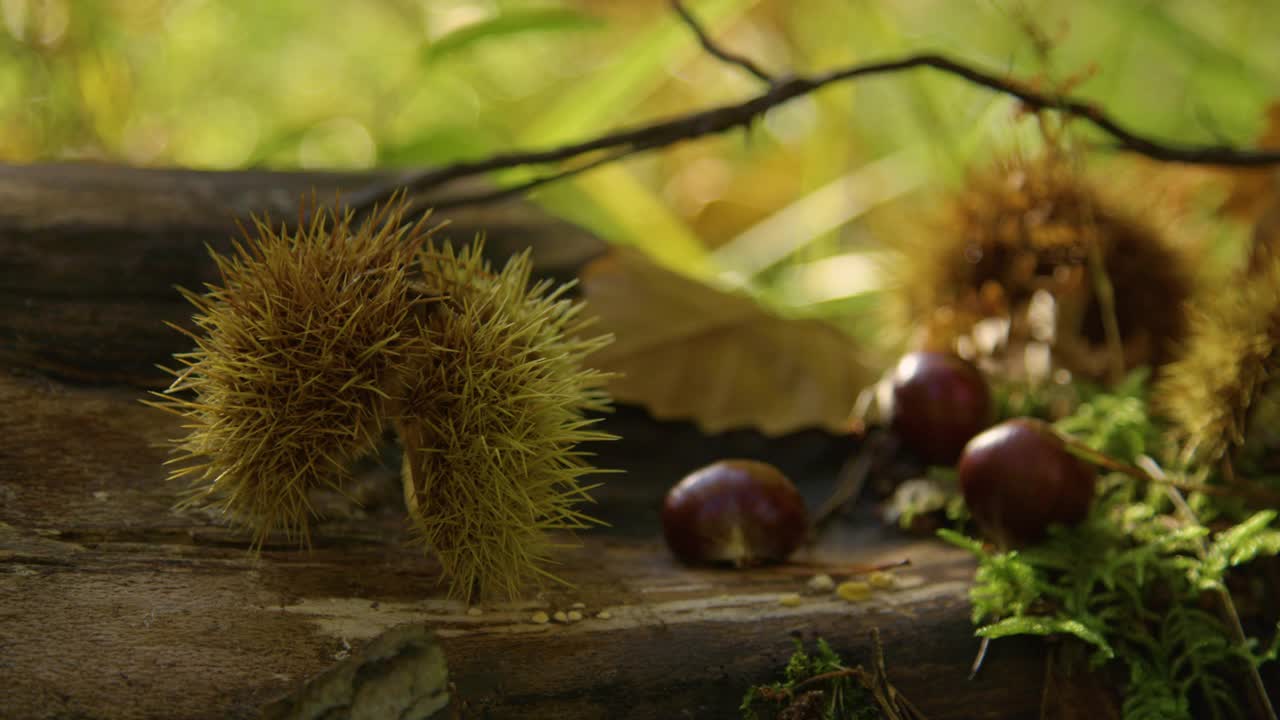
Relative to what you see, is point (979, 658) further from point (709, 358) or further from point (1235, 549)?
point (709, 358)

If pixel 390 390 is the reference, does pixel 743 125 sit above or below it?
above

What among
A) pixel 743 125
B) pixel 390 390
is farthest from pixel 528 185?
pixel 390 390

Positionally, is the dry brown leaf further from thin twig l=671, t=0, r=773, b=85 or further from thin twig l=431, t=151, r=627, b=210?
thin twig l=671, t=0, r=773, b=85

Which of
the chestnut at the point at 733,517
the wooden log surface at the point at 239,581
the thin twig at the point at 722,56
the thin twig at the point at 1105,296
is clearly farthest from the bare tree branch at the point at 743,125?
the chestnut at the point at 733,517

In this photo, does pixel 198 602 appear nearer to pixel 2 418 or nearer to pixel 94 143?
pixel 2 418

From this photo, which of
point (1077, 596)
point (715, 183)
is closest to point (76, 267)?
point (1077, 596)

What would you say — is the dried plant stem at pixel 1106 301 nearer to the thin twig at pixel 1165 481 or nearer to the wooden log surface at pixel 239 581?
the thin twig at pixel 1165 481

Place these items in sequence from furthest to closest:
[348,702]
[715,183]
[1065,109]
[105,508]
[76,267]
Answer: [715,183], [1065,109], [76,267], [105,508], [348,702]
